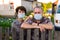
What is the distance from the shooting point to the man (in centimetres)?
529

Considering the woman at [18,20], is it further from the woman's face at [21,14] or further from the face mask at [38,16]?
the face mask at [38,16]

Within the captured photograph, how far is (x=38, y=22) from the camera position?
537cm

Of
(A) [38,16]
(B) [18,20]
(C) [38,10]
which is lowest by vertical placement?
(B) [18,20]

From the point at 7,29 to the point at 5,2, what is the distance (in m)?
24.2

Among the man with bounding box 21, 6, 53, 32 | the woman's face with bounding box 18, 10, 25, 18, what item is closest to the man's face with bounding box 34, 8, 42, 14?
the man with bounding box 21, 6, 53, 32

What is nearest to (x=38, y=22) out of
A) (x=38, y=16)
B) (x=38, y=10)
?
(x=38, y=16)

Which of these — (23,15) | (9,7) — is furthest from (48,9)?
(23,15)

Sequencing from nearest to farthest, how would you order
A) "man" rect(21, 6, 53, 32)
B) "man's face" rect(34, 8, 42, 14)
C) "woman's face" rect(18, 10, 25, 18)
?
"man" rect(21, 6, 53, 32), "man's face" rect(34, 8, 42, 14), "woman's face" rect(18, 10, 25, 18)

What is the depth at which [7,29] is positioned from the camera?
232 inches

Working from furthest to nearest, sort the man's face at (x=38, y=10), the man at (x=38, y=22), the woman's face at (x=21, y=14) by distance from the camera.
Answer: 1. the woman's face at (x=21, y=14)
2. the man's face at (x=38, y=10)
3. the man at (x=38, y=22)

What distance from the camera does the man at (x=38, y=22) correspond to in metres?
5.29

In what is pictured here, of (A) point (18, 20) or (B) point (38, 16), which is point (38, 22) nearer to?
(B) point (38, 16)

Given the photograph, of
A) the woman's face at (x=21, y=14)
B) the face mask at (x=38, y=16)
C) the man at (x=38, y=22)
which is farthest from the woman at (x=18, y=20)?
the face mask at (x=38, y=16)

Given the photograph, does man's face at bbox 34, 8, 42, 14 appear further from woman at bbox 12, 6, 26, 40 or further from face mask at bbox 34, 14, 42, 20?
woman at bbox 12, 6, 26, 40
